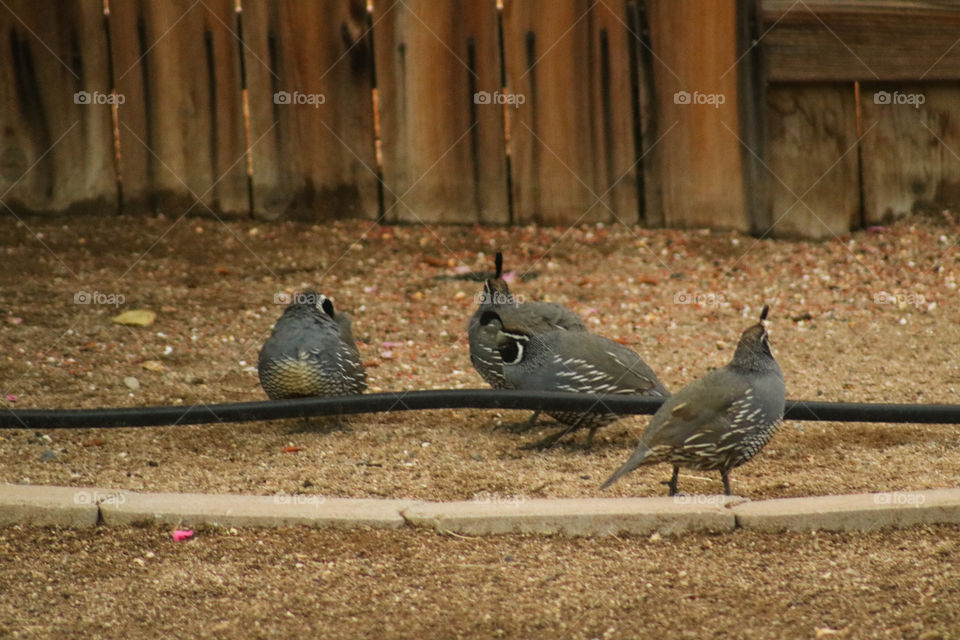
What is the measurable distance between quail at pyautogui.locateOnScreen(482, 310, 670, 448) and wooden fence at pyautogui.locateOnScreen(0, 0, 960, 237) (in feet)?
9.48

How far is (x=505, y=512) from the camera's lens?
4.31m

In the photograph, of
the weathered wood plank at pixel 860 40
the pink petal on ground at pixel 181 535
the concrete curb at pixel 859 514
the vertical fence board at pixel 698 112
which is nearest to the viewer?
the concrete curb at pixel 859 514

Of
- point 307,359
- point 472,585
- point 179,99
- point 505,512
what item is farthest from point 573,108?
point 472,585

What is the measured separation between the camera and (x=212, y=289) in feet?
24.7

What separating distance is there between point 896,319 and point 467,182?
2938mm

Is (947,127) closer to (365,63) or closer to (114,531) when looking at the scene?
(365,63)

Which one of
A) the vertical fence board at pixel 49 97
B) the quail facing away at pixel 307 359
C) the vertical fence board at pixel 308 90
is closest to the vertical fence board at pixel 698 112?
the vertical fence board at pixel 308 90

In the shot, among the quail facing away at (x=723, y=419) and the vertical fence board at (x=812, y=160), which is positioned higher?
the vertical fence board at (x=812, y=160)

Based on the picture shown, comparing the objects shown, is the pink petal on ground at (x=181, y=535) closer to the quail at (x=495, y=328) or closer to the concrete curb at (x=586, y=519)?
the concrete curb at (x=586, y=519)

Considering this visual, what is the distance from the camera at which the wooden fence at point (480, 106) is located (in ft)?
26.6

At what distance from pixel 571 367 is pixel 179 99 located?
3952 mm

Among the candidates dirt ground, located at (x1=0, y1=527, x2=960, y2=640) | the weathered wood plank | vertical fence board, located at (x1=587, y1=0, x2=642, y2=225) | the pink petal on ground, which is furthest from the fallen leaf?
the weathered wood plank

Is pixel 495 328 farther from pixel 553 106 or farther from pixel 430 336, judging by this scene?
pixel 553 106

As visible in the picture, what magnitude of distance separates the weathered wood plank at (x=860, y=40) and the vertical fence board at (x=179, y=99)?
3533 mm
